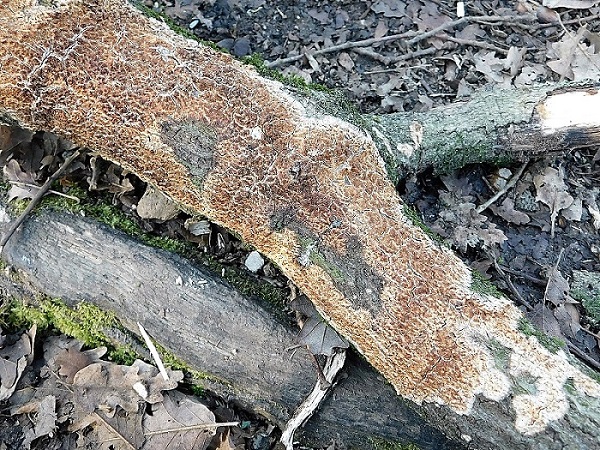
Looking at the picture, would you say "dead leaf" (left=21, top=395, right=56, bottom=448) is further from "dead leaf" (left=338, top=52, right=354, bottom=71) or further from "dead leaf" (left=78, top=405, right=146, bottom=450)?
"dead leaf" (left=338, top=52, right=354, bottom=71)

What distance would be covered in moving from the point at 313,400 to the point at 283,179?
47.5 inches

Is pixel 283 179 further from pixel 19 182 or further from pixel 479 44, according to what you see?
pixel 479 44

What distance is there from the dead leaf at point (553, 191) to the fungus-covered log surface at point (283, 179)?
4.64 feet

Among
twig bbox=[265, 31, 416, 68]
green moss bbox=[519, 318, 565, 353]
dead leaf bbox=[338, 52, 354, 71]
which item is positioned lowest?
green moss bbox=[519, 318, 565, 353]

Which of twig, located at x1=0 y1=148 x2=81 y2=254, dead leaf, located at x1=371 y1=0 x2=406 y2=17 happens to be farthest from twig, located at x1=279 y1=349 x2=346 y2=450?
dead leaf, located at x1=371 y1=0 x2=406 y2=17

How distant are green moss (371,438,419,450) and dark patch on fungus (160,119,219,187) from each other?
1.71 meters

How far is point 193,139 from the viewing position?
291cm

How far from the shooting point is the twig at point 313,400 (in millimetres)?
3043

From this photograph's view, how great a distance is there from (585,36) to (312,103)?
2.63m

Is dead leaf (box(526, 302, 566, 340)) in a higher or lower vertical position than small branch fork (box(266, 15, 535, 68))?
lower

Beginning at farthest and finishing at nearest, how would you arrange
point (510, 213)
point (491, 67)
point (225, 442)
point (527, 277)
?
point (491, 67) < point (510, 213) < point (527, 277) < point (225, 442)

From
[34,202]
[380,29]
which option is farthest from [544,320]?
[34,202]

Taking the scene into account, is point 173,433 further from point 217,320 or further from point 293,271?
point 293,271

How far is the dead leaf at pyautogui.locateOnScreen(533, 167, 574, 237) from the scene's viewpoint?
3.88 m
